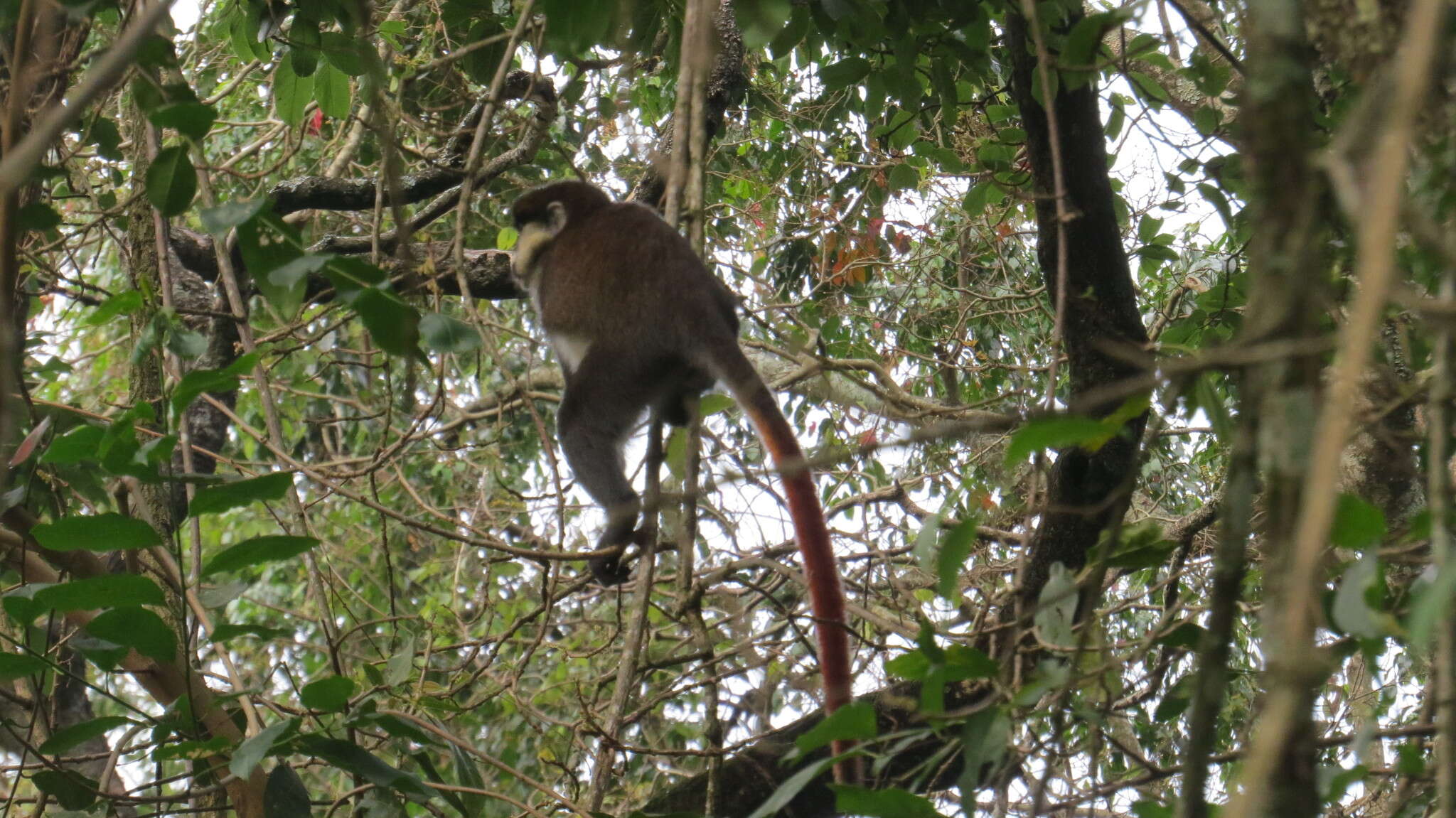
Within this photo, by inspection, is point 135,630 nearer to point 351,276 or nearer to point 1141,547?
point 351,276

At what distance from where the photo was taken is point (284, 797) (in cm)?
189

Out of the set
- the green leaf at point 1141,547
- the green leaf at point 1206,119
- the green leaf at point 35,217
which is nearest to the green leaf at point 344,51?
the green leaf at point 35,217

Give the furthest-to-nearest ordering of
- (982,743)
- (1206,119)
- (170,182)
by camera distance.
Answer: (1206,119)
(170,182)
(982,743)

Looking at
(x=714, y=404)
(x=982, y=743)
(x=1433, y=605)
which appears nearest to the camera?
(x=1433, y=605)

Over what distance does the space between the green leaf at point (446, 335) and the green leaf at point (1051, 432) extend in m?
0.69

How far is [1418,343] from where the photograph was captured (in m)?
1.91

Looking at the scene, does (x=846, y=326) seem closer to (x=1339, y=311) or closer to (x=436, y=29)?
(x=436, y=29)

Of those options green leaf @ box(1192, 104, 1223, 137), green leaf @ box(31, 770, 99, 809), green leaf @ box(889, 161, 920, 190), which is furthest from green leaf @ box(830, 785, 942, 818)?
green leaf @ box(889, 161, 920, 190)

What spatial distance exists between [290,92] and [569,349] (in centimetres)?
101

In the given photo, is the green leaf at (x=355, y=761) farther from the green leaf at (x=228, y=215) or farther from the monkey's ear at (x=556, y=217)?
the monkey's ear at (x=556, y=217)

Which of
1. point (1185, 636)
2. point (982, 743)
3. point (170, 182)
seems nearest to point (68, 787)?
point (170, 182)

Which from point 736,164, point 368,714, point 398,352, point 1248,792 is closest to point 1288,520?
point 1248,792

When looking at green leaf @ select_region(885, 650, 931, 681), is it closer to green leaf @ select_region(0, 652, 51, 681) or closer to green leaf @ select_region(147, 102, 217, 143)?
green leaf @ select_region(147, 102, 217, 143)

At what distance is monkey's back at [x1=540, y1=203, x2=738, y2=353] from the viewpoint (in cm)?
305
